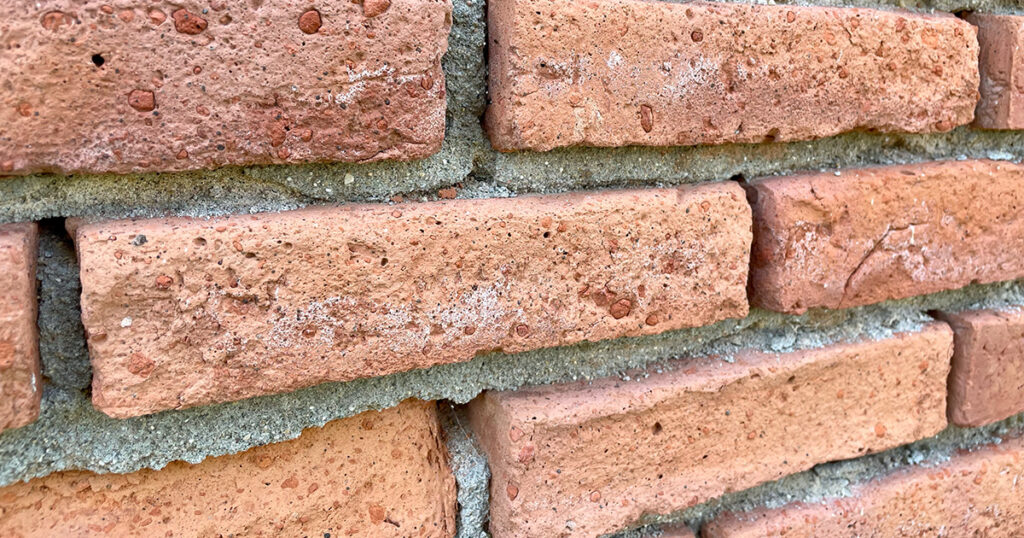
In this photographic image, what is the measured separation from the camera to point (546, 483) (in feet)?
1.68

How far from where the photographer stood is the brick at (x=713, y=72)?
1.51ft

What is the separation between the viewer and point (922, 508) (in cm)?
65

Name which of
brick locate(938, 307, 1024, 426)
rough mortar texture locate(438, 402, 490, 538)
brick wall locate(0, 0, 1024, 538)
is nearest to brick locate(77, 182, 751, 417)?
brick wall locate(0, 0, 1024, 538)

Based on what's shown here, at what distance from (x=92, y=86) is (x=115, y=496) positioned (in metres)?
0.24

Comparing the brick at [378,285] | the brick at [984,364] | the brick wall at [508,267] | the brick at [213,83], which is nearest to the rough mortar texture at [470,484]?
the brick wall at [508,267]

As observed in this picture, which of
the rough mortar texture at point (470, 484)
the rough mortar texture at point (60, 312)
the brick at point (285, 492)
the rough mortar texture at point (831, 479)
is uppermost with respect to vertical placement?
the rough mortar texture at point (60, 312)

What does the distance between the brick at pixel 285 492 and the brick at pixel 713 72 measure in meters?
0.22

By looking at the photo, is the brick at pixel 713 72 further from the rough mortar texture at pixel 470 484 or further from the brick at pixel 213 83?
the rough mortar texture at pixel 470 484

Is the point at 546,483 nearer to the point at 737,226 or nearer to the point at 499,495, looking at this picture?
the point at 499,495

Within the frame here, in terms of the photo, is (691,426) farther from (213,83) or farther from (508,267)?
(213,83)

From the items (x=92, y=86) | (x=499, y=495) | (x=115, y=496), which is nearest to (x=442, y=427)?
(x=499, y=495)

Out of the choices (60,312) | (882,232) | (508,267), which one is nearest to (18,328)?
(60,312)

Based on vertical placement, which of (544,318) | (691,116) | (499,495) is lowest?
(499,495)

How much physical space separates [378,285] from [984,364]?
1.90ft
